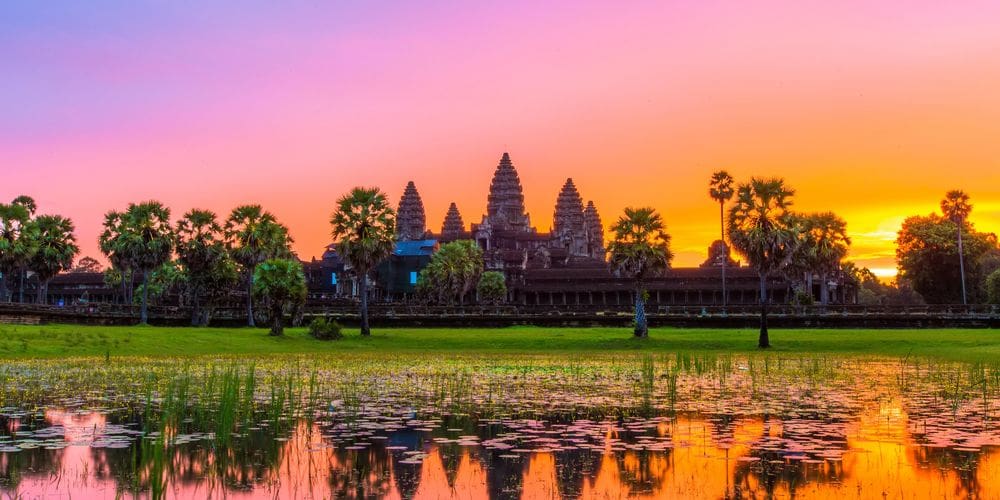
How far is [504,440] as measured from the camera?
15500mm

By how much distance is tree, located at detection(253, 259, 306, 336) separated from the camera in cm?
6619

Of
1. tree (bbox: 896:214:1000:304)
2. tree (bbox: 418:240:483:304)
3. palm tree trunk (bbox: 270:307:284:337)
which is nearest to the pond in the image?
palm tree trunk (bbox: 270:307:284:337)

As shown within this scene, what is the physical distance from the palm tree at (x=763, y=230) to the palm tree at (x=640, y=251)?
6544mm

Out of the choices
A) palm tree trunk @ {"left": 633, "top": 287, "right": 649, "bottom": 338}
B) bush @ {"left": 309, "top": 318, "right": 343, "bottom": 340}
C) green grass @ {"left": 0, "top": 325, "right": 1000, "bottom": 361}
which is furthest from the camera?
bush @ {"left": 309, "top": 318, "right": 343, "bottom": 340}

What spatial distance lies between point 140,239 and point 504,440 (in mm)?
73595

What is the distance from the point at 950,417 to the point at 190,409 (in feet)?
46.4

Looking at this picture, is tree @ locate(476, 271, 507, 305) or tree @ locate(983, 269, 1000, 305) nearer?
tree @ locate(983, 269, 1000, 305)

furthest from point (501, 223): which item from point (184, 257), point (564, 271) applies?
point (184, 257)

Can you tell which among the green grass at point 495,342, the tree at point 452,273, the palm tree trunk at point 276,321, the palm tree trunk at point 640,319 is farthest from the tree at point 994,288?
the palm tree trunk at point 276,321

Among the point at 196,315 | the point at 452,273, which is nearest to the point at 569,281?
the point at 452,273

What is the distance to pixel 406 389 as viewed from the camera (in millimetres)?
24797

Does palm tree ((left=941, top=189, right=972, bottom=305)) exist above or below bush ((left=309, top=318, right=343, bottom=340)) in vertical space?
above

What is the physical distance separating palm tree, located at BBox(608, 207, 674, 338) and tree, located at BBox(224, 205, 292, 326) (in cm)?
3290

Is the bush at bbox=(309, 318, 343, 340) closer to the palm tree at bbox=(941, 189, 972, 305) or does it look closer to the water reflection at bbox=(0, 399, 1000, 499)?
the water reflection at bbox=(0, 399, 1000, 499)
